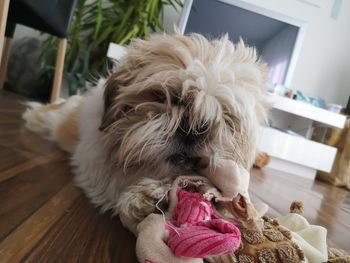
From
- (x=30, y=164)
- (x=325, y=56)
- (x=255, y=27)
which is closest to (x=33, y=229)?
(x=30, y=164)

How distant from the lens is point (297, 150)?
366 centimetres

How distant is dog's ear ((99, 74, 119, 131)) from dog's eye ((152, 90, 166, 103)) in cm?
12

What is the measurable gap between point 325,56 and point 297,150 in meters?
1.47

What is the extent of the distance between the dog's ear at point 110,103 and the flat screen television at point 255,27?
8.82 feet

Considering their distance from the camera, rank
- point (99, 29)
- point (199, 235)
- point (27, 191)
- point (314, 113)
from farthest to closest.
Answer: point (99, 29) < point (314, 113) < point (27, 191) < point (199, 235)

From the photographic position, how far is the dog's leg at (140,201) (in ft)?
2.65

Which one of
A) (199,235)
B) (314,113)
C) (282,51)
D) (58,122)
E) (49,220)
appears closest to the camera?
(199,235)

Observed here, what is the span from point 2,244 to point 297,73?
430cm

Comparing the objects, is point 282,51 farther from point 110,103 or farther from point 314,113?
point 110,103

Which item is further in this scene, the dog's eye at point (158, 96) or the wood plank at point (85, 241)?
the dog's eye at point (158, 96)

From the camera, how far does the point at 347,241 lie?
123cm

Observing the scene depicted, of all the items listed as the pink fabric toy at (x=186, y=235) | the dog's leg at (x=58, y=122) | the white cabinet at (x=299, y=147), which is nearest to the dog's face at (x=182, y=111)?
the pink fabric toy at (x=186, y=235)

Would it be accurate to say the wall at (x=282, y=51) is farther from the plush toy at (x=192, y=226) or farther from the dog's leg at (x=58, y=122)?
the plush toy at (x=192, y=226)

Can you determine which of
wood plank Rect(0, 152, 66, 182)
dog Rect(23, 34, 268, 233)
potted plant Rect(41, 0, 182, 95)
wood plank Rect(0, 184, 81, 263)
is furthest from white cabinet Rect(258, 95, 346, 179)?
wood plank Rect(0, 184, 81, 263)
